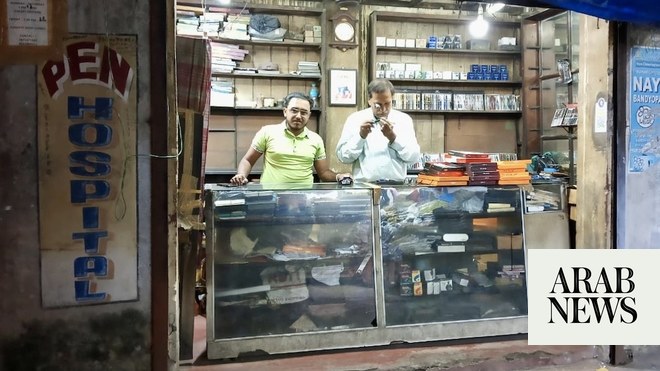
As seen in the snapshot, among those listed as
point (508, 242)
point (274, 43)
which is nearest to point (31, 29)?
point (508, 242)

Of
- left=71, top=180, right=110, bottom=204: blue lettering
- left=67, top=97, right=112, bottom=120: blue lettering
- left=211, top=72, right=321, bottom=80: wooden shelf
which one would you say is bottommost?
left=71, top=180, right=110, bottom=204: blue lettering

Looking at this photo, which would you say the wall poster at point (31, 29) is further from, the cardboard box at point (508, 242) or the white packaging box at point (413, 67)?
the white packaging box at point (413, 67)

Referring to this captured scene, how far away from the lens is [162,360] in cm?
226

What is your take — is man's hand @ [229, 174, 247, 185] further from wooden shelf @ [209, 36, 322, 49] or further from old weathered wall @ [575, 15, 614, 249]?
wooden shelf @ [209, 36, 322, 49]

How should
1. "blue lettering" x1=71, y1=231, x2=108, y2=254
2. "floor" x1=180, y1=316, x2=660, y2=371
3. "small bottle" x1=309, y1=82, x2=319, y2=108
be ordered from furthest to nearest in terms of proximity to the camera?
"small bottle" x1=309, y1=82, x2=319, y2=108 → "floor" x1=180, y1=316, x2=660, y2=371 → "blue lettering" x1=71, y1=231, x2=108, y2=254

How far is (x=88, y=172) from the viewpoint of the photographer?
2.16 metres

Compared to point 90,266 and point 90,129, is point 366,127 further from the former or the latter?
point 90,266

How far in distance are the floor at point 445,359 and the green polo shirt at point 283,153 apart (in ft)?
4.35

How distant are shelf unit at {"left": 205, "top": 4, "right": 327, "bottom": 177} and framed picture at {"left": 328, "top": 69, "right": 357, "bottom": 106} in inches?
5.7

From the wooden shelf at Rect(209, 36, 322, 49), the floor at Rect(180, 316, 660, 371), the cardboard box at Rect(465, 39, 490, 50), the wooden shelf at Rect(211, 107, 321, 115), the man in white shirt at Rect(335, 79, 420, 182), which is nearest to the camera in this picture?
the floor at Rect(180, 316, 660, 371)

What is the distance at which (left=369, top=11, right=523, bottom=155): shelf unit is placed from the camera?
246 inches

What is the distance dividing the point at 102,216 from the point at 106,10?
90cm

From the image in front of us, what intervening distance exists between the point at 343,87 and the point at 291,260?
126 inches

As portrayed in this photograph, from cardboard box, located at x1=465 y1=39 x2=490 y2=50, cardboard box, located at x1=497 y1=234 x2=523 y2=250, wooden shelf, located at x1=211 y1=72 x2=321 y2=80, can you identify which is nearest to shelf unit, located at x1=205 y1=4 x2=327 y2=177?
wooden shelf, located at x1=211 y1=72 x2=321 y2=80
